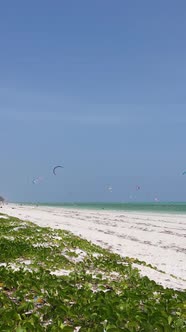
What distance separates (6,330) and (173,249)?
82.0 feet

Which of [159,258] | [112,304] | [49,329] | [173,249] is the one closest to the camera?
[49,329]

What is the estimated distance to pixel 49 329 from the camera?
263 inches

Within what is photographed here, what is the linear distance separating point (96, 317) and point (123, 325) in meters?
0.52

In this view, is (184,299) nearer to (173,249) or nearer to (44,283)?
(44,283)

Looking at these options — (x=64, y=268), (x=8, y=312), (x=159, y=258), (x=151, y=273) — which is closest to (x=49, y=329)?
(x=8, y=312)

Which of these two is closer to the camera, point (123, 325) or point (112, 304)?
point (123, 325)

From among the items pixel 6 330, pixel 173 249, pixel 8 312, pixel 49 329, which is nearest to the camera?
pixel 6 330

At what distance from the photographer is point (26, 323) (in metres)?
6.62

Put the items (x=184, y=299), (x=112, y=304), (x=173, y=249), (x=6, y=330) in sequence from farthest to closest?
(x=173, y=249) < (x=184, y=299) < (x=112, y=304) < (x=6, y=330)

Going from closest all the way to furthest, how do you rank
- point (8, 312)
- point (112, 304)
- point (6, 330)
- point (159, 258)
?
point (6, 330)
point (8, 312)
point (112, 304)
point (159, 258)

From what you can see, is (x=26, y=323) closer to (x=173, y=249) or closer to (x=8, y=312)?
(x=8, y=312)

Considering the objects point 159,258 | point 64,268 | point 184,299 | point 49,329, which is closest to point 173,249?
point 159,258

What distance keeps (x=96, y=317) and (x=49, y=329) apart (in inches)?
49.0

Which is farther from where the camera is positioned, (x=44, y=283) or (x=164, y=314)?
(x=44, y=283)
